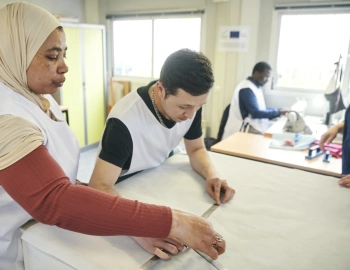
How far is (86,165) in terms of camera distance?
372 cm

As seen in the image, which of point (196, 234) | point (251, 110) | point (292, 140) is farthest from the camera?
point (251, 110)

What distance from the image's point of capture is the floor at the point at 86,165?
334 cm

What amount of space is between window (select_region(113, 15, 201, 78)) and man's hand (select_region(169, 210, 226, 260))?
11.4 ft

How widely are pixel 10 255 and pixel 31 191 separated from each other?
1.17ft

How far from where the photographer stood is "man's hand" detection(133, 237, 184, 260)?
2.48 feet

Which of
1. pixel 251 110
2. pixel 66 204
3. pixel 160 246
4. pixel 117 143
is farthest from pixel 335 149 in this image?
pixel 66 204

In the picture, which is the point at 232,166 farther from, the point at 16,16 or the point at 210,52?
the point at 210,52

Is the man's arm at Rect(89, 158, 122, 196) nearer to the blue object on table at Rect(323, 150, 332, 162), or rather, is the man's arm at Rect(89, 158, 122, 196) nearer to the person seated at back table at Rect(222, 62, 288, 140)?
the blue object on table at Rect(323, 150, 332, 162)

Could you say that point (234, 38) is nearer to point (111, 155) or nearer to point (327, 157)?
point (327, 157)

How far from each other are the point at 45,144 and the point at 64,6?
3.99 m

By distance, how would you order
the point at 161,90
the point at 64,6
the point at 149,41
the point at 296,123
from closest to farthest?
the point at 161,90, the point at 296,123, the point at 64,6, the point at 149,41

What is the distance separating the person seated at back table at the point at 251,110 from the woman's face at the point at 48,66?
2444 millimetres

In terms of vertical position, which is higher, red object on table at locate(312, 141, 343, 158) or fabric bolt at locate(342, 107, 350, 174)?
fabric bolt at locate(342, 107, 350, 174)

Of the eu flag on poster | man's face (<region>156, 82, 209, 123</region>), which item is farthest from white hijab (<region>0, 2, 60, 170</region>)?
the eu flag on poster
